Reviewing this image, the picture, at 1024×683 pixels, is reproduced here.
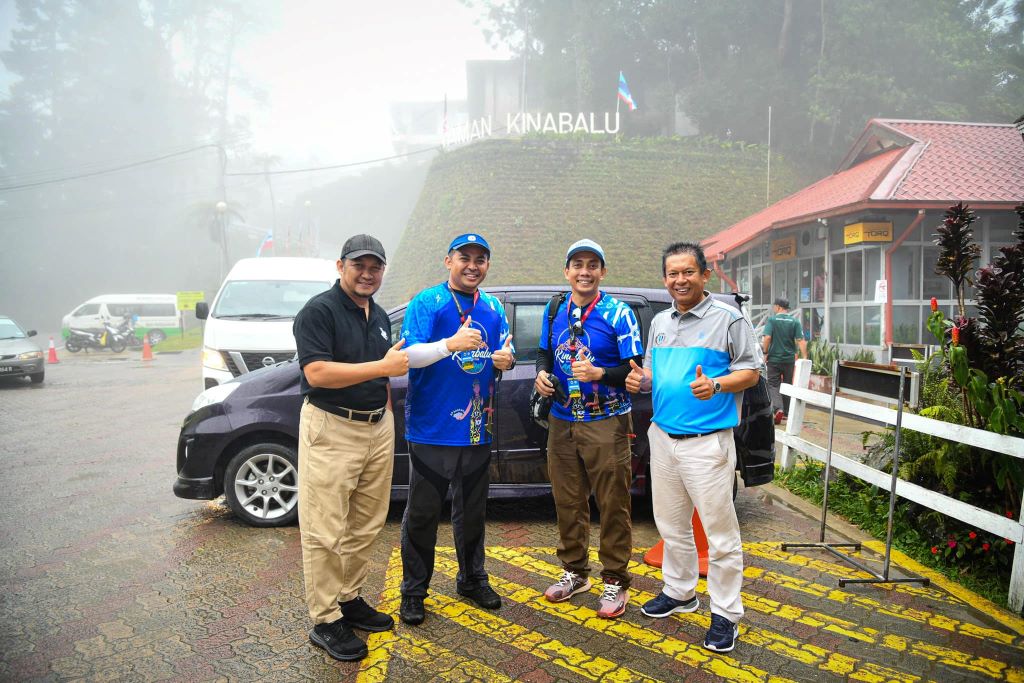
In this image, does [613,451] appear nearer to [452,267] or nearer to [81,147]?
[452,267]

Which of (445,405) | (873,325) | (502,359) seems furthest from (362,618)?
(873,325)

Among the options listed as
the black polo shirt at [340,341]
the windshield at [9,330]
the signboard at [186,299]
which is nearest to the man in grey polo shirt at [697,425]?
the black polo shirt at [340,341]

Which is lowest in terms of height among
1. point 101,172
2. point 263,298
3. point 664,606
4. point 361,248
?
point 664,606

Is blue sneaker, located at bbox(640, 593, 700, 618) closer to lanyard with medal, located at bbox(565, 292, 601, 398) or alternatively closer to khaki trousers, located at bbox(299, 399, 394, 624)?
lanyard with medal, located at bbox(565, 292, 601, 398)

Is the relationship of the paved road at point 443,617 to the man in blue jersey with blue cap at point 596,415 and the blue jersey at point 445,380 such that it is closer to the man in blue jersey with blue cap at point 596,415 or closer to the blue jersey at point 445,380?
the man in blue jersey with blue cap at point 596,415

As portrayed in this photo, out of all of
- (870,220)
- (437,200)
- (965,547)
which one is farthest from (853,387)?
(437,200)

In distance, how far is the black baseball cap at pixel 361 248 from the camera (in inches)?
124

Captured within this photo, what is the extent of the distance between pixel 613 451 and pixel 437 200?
35029mm

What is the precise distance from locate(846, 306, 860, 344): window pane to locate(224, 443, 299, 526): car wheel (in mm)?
13243

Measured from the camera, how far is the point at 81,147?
55.0m

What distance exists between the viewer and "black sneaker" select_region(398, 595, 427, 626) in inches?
136

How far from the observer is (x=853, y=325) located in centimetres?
1459

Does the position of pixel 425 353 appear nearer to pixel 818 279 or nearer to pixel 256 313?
pixel 256 313

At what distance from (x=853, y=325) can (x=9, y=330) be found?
19.0m
